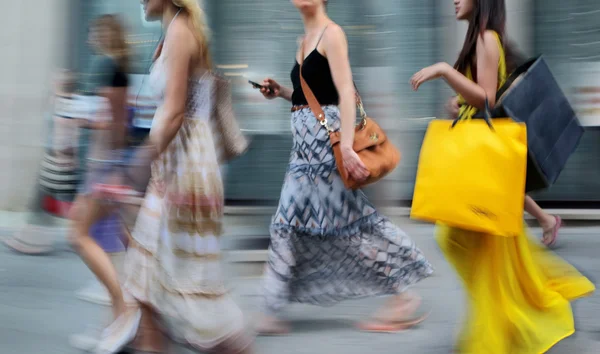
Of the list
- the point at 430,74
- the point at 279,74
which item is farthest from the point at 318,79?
the point at 279,74

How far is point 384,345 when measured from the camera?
4.64 m

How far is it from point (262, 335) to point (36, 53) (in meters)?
4.32

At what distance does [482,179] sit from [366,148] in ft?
3.09

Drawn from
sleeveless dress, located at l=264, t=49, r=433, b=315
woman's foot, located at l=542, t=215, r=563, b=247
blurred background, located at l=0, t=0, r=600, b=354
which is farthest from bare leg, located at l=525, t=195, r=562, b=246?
sleeveless dress, located at l=264, t=49, r=433, b=315

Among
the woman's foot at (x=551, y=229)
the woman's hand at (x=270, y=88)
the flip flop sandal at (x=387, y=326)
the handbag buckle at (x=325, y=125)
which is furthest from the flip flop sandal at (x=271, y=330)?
the woman's foot at (x=551, y=229)

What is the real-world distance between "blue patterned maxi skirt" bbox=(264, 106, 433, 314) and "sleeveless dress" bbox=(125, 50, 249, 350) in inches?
37.1

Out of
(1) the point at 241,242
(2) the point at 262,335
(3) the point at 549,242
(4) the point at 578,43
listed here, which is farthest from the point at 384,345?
(4) the point at 578,43

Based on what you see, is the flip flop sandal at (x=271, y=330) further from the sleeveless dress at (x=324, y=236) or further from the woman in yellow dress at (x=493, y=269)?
the woman in yellow dress at (x=493, y=269)

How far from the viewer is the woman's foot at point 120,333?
3.98 meters

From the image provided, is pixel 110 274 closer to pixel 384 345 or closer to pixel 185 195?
pixel 185 195

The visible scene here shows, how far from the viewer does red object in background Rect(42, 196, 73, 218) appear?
6660mm

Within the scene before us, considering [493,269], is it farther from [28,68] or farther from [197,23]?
[28,68]

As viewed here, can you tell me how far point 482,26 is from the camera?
3.88 m

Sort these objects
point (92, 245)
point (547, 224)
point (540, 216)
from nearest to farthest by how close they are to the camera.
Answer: point (92, 245) < point (540, 216) < point (547, 224)
